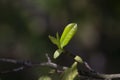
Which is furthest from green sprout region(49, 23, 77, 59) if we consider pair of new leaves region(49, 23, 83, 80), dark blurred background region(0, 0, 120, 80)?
dark blurred background region(0, 0, 120, 80)

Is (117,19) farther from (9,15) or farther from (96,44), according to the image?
(9,15)

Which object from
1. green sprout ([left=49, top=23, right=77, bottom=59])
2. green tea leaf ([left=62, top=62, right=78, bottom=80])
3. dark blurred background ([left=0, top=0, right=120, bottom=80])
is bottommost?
green tea leaf ([left=62, top=62, right=78, bottom=80])

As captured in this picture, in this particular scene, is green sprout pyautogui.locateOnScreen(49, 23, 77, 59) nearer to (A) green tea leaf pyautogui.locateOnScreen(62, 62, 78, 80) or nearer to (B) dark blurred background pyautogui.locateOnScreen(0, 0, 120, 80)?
(A) green tea leaf pyautogui.locateOnScreen(62, 62, 78, 80)

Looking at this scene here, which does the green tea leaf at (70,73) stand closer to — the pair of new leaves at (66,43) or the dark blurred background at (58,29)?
the pair of new leaves at (66,43)

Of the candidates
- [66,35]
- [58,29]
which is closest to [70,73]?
[66,35]

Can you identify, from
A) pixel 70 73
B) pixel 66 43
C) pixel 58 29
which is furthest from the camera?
pixel 58 29

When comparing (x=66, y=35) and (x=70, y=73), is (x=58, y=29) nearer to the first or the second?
(x=66, y=35)

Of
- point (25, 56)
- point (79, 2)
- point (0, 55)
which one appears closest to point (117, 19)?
point (79, 2)

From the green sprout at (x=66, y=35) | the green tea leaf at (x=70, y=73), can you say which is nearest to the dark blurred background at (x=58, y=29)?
the green sprout at (x=66, y=35)
